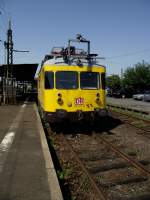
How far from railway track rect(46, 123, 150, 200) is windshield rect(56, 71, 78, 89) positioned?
2.49 metres

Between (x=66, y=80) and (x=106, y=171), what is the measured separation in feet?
20.7

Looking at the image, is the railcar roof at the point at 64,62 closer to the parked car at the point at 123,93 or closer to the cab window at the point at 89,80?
the cab window at the point at 89,80

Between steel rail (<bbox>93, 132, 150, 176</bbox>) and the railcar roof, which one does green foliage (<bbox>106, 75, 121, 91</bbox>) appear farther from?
steel rail (<bbox>93, 132, 150, 176</bbox>)

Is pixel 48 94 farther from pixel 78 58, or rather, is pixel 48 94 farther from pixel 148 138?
pixel 148 138

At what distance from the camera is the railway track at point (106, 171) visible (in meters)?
6.69

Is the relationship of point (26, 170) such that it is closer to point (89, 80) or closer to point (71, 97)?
point (71, 97)

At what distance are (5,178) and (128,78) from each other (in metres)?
61.2

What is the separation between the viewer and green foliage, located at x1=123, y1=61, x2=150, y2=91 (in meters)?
63.7

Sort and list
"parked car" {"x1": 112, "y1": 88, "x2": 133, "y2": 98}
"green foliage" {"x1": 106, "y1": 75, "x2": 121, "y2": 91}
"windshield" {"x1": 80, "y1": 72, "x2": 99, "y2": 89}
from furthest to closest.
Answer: "green foliage" {"x1": 106, "y1": 75, "x2": 121, "y2": 91} < "parked car" {"x1": 112, "y1": 88, "x2": 133, "y2": 98} < "windshield" {"x1": 80, "y1": 72, "x2": 99, "y2": 89}

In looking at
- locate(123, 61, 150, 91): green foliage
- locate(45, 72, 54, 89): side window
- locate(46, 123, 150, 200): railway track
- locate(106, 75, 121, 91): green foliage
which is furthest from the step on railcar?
locate(106, 75, 121, 91): green foliage

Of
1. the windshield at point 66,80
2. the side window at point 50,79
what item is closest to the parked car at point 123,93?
the windshield at point 66,80

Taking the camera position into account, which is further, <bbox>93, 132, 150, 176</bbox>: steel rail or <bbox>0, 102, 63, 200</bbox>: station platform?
<bbox>93, 132, 150, 176</bbox>: steel rail

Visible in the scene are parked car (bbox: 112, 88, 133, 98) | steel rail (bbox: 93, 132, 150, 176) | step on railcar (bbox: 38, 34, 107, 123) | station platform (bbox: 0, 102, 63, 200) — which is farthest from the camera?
parked car (bbox: 112, 88, 133, 98)

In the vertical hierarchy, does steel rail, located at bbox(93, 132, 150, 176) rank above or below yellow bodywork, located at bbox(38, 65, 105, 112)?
below
